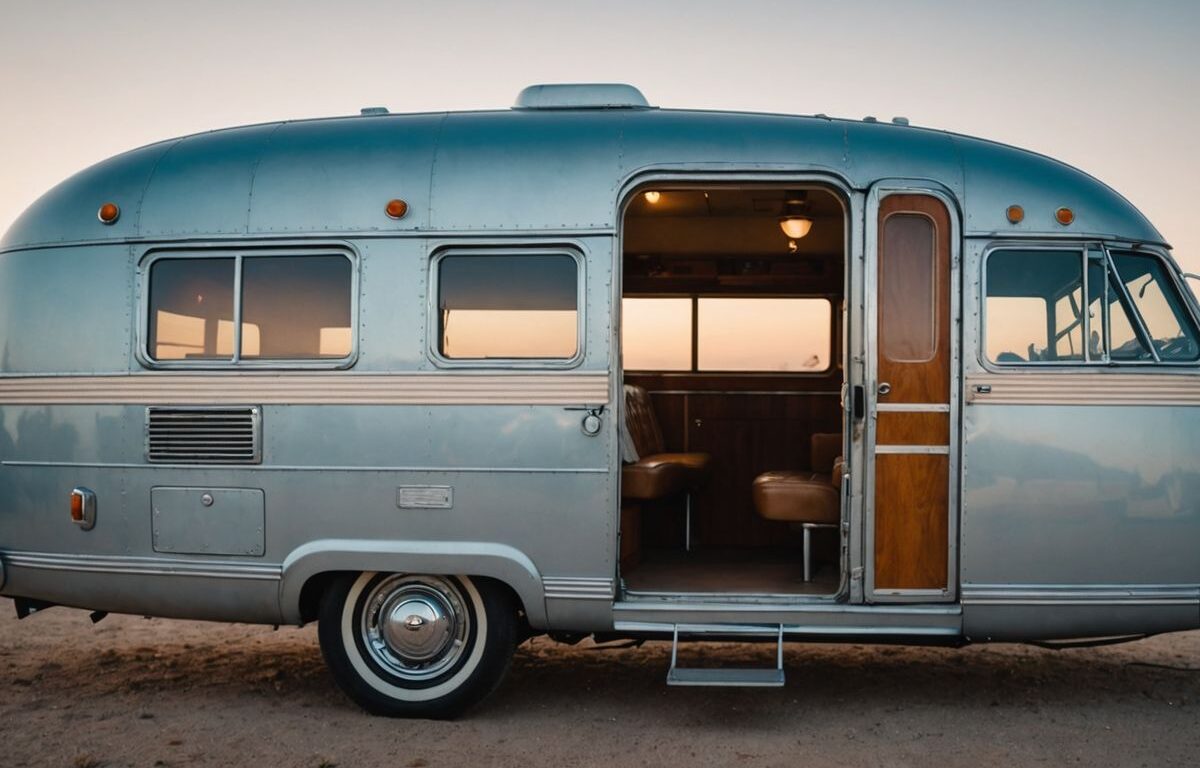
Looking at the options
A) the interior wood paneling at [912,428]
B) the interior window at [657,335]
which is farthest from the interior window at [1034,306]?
the interior window at [657,335]

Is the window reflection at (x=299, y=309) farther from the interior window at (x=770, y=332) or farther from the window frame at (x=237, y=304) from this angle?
the interior window at (x=770, y=332)

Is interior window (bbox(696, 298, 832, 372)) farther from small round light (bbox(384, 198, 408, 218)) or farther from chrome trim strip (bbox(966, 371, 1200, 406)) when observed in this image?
small round light (bbox(384, 198, 408, 218))

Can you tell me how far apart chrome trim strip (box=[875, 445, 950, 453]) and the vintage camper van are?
0.01 meters

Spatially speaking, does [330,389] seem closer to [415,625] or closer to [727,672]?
[415,625]

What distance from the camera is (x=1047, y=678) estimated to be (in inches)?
257

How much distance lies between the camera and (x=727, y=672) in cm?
531

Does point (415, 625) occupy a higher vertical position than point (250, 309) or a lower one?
lower

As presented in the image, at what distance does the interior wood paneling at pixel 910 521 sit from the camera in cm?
543

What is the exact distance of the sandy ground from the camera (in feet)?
16.8

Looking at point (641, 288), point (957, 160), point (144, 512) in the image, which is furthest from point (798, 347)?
point (144, 512)

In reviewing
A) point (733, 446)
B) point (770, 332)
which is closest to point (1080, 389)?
point (770, 332)

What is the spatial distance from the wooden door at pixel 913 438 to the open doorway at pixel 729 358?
7.59 feet

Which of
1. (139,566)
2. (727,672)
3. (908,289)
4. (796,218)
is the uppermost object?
(796,218)

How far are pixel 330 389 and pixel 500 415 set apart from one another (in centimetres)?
91
